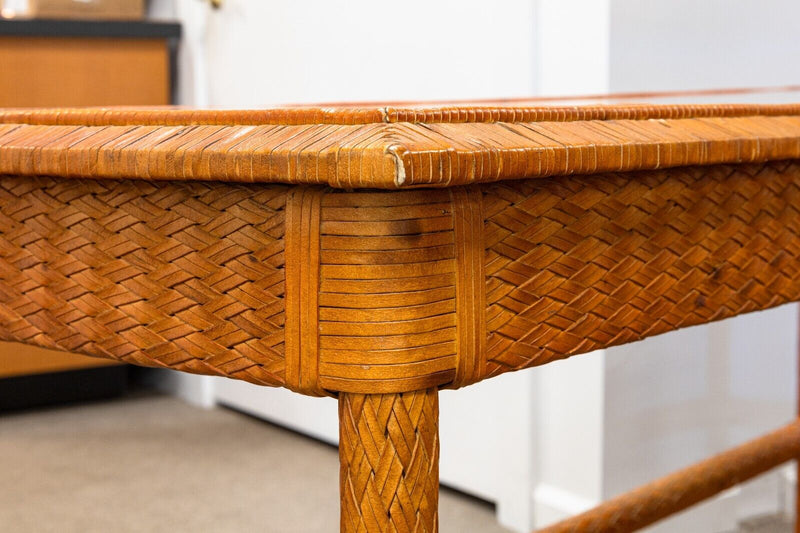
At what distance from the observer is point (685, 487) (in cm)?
97

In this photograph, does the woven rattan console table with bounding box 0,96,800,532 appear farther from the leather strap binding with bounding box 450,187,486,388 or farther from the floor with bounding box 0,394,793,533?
the floor with bounding box 0,394,793,533

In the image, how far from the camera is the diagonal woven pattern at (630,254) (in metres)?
0.48

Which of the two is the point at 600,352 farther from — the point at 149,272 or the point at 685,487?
the point at 149,272

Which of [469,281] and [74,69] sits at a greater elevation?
[74,69]

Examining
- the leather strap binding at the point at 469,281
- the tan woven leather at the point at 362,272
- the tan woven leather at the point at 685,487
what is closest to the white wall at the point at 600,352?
the tan woven leather at the point at 685,487

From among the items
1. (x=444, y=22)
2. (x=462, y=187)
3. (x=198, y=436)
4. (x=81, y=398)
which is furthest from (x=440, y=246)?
(x=81, y=398)

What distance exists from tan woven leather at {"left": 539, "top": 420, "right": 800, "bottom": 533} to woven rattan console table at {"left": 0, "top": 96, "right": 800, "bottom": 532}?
0.36 m

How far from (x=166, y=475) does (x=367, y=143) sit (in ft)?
5.28

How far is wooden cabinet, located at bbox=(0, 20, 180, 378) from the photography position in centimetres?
223

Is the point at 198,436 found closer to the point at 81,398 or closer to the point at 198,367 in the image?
the point at 81,398

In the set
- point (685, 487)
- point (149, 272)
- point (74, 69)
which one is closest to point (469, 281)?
point (149, 272)

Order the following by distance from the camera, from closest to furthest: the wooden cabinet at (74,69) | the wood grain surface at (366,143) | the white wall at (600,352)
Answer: the wood grain surface at (366,143) < the white wall at (600,352) < the wooden cabinet at (74,69)

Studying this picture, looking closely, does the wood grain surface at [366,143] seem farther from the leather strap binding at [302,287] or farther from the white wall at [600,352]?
the white wall at [600,352]

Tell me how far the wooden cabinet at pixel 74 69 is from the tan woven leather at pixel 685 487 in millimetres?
1637
